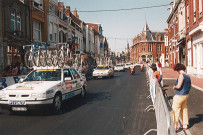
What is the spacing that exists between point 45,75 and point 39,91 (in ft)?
5.34

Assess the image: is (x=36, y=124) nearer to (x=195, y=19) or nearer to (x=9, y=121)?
(x=9, y=121)

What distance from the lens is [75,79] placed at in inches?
362

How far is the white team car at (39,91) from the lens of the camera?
6.47 metres

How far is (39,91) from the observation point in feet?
21.4

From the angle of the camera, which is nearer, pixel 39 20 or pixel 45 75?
pixel 45 75

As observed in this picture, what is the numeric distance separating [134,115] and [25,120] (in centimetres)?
340

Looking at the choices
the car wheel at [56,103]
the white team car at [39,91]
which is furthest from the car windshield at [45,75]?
the car wheel at [56,103]

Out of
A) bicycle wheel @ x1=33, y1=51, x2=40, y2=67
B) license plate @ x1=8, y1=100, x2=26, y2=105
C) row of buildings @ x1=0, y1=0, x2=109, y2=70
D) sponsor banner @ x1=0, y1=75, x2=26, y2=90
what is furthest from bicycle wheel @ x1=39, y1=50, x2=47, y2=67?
row of buildings @ x1=0, y1=0, x2=109, y2=70

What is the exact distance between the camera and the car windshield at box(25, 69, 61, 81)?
7914 millimetres

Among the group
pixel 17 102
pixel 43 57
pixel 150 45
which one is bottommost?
pixel 17 102

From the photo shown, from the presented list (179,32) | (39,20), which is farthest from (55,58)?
Result: (179,32)

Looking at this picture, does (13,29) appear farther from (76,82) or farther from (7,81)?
(76,82)

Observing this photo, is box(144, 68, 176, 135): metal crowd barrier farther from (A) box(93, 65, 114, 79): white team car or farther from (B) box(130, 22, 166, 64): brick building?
(B) box(130, 22, 166, 64): brick building

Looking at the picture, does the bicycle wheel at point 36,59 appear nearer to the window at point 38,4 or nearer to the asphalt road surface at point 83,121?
the asphalt road surface at point 83,121
